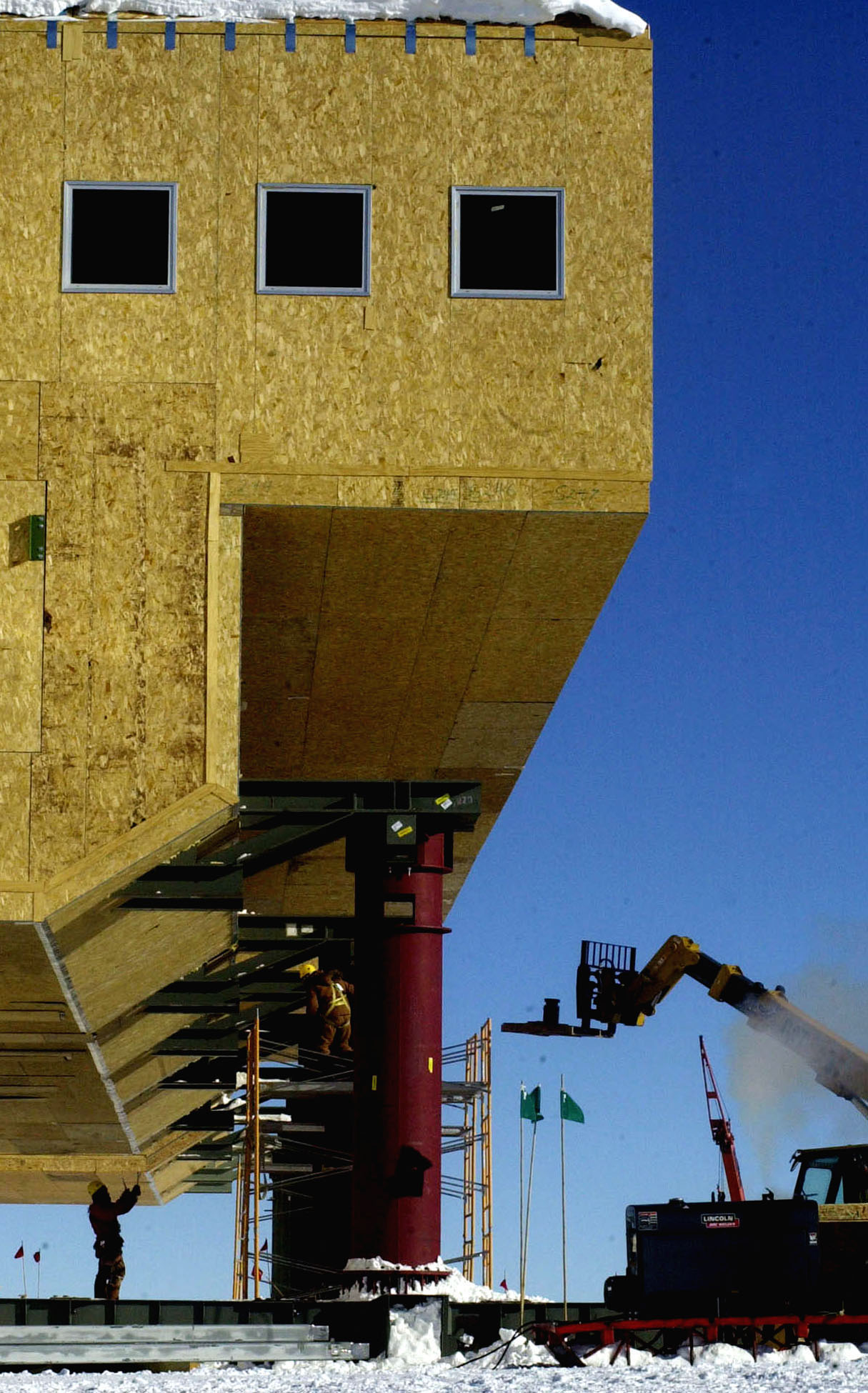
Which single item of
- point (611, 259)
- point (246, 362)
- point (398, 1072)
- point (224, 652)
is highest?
point (611, 259)

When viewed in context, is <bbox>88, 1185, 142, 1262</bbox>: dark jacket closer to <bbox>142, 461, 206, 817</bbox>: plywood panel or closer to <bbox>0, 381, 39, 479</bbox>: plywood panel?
<bbox>142, 461, 206, 817</bbox>: plywood panel

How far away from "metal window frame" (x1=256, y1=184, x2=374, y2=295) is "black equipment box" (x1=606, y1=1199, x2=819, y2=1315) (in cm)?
1111

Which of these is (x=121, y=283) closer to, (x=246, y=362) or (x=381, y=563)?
(x=246, y=362)

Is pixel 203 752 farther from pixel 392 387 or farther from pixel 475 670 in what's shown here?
pixel 475 670

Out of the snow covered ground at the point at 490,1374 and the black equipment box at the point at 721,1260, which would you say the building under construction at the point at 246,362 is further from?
the black equipment box at the point at 721,1260

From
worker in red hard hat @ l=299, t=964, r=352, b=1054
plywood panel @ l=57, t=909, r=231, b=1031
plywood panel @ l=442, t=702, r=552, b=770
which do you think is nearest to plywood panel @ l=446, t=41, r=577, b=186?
plywood panel @ l=442, t=702, r=552, b=770

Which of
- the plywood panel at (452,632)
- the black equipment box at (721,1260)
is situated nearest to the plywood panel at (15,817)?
the plywood panel at (452,632)

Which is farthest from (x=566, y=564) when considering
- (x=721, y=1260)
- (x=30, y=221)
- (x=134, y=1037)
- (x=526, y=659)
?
(x=134, y=1037)

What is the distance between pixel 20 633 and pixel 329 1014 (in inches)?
627

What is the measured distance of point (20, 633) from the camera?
21016 mm

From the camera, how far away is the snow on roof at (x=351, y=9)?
851 inches

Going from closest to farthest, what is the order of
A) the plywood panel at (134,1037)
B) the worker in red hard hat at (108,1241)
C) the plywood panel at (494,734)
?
1. the plywood panel at (494,734)
2. the plywood panel at (134,1037)
3. the worker in red hard hat at (108,1241)

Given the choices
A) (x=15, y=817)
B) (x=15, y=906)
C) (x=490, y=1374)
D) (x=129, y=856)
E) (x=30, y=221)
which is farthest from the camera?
(x=30, y=221)

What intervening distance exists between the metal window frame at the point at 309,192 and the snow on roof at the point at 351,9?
6.20 ft
